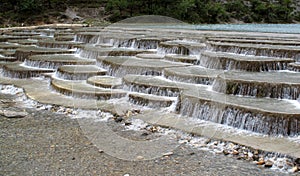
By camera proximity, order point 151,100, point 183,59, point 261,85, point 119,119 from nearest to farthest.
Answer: point 119,119 < point 261,85 < point 151,100 < point 183,59

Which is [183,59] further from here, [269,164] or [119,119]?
[269,164]

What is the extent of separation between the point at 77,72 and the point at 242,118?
5909 millimetres

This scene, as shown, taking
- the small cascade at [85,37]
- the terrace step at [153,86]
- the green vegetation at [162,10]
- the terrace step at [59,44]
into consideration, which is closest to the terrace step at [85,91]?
the terrace step at [153,86]

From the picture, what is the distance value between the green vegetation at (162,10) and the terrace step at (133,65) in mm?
27018

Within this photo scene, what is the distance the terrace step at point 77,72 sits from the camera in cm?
1172

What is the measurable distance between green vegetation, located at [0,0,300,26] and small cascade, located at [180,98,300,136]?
1267 inches

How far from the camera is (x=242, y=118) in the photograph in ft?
24.3

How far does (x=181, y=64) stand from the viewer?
12125 millimetres

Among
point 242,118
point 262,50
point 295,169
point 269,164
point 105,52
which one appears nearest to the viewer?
point 295,169

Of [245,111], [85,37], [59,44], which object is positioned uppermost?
[85,37]

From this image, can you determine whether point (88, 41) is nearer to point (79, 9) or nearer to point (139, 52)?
point (139, 52)

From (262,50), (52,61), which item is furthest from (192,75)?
(52,61)

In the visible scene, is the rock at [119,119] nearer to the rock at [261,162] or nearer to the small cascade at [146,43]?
the rock at [261,162]

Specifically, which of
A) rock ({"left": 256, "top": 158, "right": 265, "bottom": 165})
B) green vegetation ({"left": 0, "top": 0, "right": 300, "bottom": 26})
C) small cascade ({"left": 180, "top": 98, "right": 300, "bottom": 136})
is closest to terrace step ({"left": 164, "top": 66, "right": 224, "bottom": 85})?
small cascade ({"left": 180, "top": 98, "right": 300, "bottom": 136})
